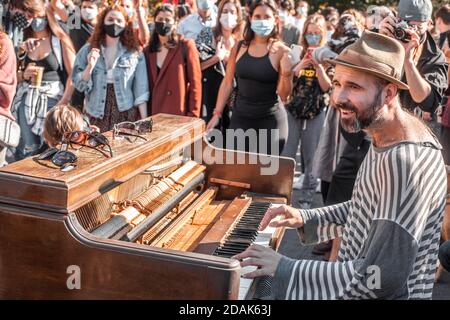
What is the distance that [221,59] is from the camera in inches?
249

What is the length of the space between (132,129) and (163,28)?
2.44 metres

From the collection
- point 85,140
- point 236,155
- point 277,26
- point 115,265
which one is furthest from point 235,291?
point 277,26

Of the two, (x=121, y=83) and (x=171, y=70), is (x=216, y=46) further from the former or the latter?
(x=121, y=83)

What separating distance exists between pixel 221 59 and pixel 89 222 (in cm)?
395

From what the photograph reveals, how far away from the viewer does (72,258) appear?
7.00 feet

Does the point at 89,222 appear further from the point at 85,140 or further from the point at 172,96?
the point at 172,96

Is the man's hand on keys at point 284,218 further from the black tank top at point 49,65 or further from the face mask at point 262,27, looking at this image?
the black tank top at point 49,65

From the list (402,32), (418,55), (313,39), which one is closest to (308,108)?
(313,39)

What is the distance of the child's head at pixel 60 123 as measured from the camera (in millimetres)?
3262

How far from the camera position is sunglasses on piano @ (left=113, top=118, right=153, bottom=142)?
118 inches

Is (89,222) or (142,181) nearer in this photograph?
(89,222)

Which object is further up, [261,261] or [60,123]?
[60,123]

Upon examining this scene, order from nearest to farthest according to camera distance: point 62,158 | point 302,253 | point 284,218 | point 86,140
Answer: point 62,158
point 86,140
point 284,218
point 302,253

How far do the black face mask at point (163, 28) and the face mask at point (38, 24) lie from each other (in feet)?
3.41
